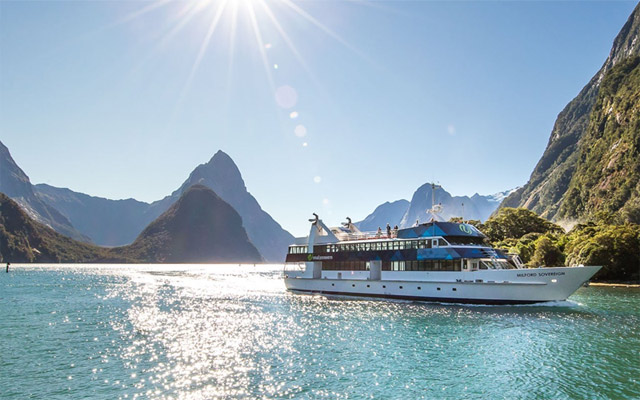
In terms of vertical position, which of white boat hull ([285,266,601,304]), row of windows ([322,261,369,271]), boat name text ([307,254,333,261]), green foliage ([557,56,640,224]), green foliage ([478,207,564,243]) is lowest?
white boat hull ([285,266,601,304])

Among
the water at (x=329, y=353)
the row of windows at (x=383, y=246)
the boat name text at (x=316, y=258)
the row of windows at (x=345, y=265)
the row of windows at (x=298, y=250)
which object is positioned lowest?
the water at (x=329, y=353)

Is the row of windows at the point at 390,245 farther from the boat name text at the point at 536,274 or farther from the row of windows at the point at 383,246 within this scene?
the boat name text at the point at 536,274

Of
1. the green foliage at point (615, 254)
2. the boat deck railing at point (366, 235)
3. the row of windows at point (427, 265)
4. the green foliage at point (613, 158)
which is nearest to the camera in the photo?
the row of windows at point (427, 265)

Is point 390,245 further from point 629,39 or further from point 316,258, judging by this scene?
point 629,39

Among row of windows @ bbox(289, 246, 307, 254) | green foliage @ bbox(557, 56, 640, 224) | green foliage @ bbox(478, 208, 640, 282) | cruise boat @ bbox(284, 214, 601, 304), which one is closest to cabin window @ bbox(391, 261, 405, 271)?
cruise boat @ bbox(284, 214, 601, 304)

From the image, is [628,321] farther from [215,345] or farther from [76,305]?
[76,305]

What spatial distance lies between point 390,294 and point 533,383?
30.5m

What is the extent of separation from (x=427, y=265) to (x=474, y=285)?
242 inches

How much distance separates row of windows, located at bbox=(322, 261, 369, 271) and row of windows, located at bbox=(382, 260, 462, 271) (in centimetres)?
326

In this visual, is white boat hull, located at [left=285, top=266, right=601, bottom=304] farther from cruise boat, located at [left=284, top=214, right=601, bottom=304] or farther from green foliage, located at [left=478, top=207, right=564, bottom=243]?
green foliage, located at [left=478, top=207, right=564, bottom=243]

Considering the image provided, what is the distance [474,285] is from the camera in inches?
1631

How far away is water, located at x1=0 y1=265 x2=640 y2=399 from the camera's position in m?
17.9

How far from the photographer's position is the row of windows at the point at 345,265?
53125 mm

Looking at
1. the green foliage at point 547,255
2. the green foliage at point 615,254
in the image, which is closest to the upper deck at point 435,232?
the green foliage at point 615,254
